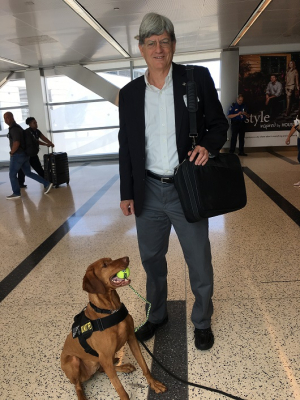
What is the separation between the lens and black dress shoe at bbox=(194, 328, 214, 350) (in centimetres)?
212

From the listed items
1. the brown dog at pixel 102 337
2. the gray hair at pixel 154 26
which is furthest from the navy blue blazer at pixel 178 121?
the brown dog at pixel 102 337

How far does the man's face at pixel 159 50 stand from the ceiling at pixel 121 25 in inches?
177

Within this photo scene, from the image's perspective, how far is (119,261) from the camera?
64.4 inches

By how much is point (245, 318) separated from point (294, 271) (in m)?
0.84

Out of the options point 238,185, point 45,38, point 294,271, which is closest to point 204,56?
point 45,38

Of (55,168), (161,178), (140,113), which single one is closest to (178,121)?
(140,113)

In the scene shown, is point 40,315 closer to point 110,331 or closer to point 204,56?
point 110,331

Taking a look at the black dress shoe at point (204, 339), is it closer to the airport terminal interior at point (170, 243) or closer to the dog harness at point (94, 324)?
the airport terminal interior at point (170, 243)

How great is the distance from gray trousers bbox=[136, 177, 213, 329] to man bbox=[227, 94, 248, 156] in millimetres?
9275

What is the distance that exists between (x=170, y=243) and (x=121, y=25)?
522 centimetres

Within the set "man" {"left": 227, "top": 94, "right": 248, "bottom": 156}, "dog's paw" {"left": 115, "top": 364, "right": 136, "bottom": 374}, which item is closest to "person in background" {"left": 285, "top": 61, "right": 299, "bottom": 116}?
"man" {"left": 227, "top": 94, "right": 248, "bottom": 156}

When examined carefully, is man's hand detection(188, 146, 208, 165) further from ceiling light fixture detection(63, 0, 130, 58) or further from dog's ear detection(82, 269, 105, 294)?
ceiling light fixture detection(63, 0, 130, 58)

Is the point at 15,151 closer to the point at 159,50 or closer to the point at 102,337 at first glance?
the point at 159,50

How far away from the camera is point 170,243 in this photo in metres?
3.87
